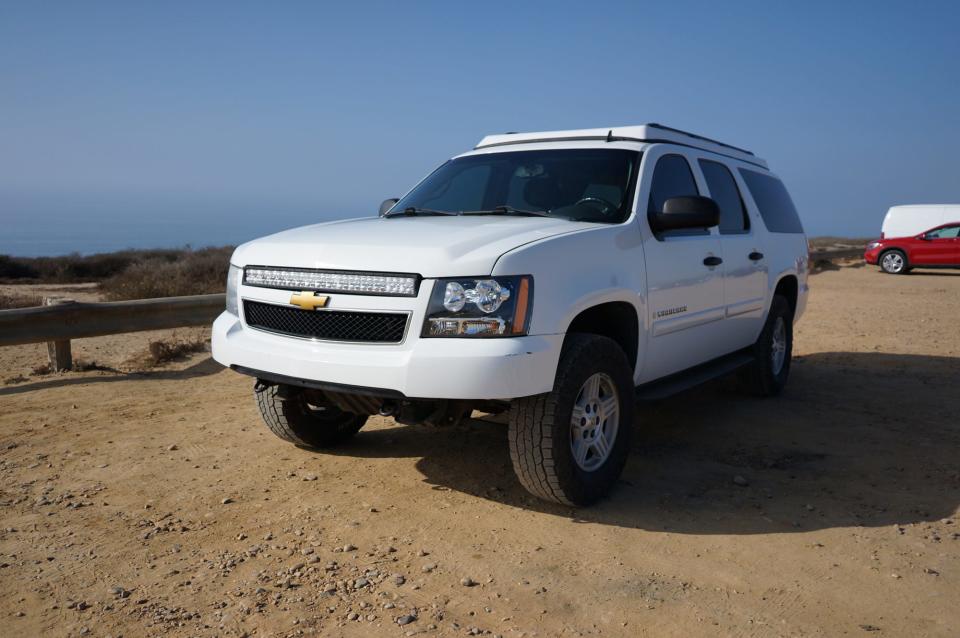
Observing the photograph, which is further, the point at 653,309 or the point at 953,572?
the point at 653,309

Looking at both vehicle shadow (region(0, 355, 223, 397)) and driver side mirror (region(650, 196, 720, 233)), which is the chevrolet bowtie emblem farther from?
vehicle shadow (region(0, 355, 223, 397))

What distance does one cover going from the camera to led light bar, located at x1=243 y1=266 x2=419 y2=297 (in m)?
3.76

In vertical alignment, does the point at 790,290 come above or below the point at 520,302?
below

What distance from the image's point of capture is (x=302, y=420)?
5.07 meters

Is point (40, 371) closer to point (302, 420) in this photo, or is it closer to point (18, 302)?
point (302, 420)

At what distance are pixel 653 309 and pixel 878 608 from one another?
1992 mm

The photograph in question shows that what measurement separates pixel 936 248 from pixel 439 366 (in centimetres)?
2358

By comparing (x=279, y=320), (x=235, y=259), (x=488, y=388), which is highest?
(x=235, y=259)

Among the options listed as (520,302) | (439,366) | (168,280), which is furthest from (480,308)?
(168,280)

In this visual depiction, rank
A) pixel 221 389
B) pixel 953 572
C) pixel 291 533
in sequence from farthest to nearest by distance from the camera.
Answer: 1. pixel 221 389
2. pixel 291 533
3. pixel 953 572

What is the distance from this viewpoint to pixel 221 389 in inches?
280

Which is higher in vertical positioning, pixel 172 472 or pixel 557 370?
pixel 557 370

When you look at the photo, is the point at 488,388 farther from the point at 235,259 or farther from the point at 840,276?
the point at 840,276

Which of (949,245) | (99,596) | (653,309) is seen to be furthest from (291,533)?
(949,245)
